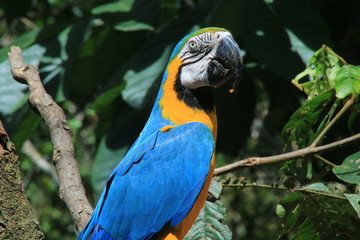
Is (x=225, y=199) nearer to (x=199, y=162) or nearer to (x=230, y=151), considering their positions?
(x=230, y=151)

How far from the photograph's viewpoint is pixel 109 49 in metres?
3.38

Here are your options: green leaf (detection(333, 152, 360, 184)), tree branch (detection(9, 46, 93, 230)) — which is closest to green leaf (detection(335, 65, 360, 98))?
green leaf (detection(333, 152, 360, 184))

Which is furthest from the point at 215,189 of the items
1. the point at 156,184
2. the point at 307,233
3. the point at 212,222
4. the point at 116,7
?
the point at 116,7

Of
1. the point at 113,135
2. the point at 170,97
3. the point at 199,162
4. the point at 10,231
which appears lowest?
the point at 113,135

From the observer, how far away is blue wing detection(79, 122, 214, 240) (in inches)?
89.4

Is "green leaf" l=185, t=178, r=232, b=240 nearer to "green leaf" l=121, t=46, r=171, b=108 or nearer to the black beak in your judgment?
the black beak

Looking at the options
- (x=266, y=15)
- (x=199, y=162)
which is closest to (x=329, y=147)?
(x=199, y=162)

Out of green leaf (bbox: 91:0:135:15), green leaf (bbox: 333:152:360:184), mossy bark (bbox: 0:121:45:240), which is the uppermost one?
mossy bark (bbox: 0:121:45:240)

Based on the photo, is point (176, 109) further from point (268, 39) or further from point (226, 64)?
point (268, 39)

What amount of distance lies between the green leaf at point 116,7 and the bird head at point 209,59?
0.66 meters

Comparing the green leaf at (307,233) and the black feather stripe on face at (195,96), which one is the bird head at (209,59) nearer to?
the black feather stripe on face at (195,96)

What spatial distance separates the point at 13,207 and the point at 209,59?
1164 mm

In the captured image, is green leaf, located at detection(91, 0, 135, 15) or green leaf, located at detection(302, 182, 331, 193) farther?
green leaf, located at detection(91, 0, 135, 15)

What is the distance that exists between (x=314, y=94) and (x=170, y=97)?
65cm
